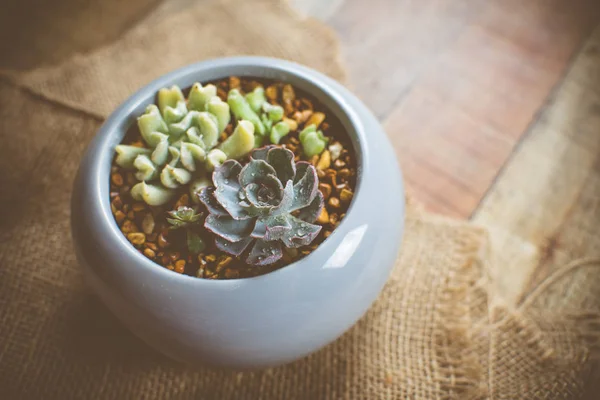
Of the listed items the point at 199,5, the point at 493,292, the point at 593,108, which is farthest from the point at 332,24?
the point at 493,292

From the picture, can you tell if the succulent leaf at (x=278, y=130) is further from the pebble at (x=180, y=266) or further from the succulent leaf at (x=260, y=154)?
the pebble at (x=180, y=266)

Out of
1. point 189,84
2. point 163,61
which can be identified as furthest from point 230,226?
point 163,61

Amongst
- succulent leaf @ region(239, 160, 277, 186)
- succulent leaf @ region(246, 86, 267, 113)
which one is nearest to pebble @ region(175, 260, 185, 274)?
succulent leaf @ region(239, 160, 277, 186)

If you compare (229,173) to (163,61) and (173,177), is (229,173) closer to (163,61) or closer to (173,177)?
(173,177)

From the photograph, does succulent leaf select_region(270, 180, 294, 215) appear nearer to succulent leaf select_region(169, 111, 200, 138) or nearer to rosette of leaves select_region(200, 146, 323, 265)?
rosette of leaves select_region(200, 146, 323, 265)

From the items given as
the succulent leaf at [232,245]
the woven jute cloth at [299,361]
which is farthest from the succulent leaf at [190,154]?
the woven jute cloth at [299,361]
